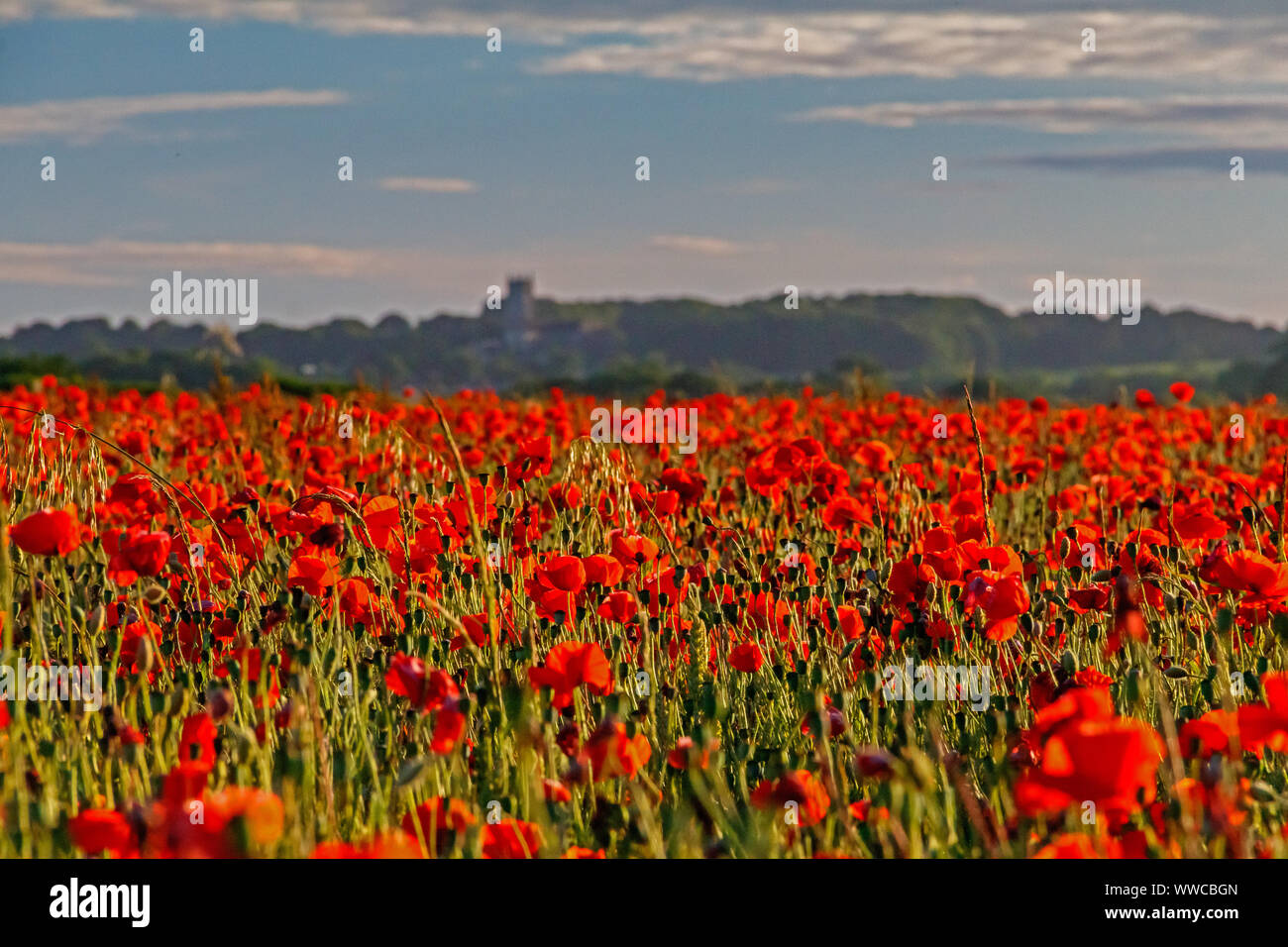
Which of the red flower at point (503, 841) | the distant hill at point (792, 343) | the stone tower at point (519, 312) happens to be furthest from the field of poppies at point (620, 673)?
the stone tower at point (519, 312)

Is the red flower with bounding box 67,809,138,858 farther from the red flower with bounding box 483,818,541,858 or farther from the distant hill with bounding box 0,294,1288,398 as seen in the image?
the distant hill with bounding box 0,294,1288,398

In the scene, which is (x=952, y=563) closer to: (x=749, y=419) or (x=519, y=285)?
(x=749, y=419)

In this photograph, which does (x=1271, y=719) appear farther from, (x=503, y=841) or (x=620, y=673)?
(x=620, y=673)

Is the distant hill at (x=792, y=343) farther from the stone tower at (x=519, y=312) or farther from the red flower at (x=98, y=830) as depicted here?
the red flower at (x=98, y=830)

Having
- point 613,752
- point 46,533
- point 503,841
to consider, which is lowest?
point 503,841

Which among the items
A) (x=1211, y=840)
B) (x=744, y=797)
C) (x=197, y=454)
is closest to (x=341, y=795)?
(x=744, y=797)

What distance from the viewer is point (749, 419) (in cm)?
947

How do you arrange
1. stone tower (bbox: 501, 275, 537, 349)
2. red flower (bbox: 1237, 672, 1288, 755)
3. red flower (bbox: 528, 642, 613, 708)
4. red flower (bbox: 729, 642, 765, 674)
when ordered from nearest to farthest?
red flower (bbox: 1237, 672, 1288, 755) → red flower (bbox: 528, 642, 613, 708) → red flower (bbox: 729, 642, 765, 674) → stone tower (bbox: 501, 275, 537, 349)

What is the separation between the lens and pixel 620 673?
3271mm

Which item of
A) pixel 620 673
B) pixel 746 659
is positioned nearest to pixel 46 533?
pixel 620 673

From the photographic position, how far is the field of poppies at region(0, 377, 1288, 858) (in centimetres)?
195

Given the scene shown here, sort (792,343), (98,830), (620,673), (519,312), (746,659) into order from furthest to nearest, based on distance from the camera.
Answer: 1. (519,312)
2. (792,343)
3. (620,673)
4. (746,659)
5. (98,830)

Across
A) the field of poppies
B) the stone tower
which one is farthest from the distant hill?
the field of poppies
